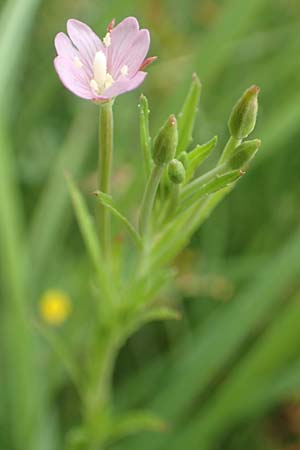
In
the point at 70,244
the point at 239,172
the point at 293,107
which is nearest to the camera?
the point at 239,172

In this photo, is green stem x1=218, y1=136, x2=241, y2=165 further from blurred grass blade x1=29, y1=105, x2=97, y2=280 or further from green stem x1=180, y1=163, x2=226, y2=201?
blurred grass blade x1=29, y1=105, x2=97, y2=280

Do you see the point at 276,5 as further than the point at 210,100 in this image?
Yes

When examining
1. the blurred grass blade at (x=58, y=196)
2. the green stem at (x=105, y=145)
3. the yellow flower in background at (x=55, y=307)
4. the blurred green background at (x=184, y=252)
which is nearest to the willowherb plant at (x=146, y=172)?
the green stem at (x=105, y=145)

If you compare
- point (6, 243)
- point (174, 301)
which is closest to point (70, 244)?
point (174, 301)

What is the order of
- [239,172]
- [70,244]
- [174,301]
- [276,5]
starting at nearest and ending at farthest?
[239,172], [174,301], [70,244], [276,5]

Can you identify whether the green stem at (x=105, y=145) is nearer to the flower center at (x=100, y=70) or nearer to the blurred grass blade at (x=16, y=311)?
the flower center at (x=100, y=70)

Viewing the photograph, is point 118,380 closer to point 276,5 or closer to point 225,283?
point 225,283
